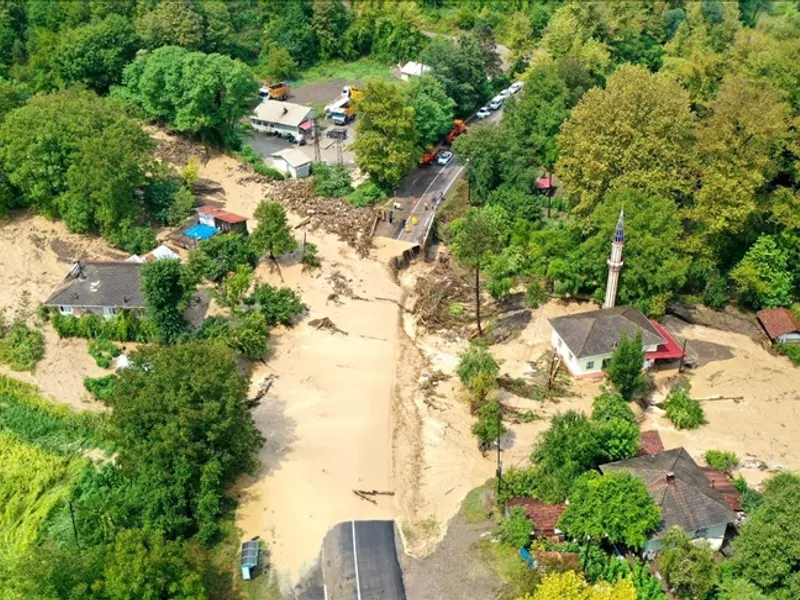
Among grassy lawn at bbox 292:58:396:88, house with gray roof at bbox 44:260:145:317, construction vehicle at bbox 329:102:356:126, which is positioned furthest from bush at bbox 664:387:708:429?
grassy lawn at bbox 292:58:396:88

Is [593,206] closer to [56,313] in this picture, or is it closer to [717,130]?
[717,130]

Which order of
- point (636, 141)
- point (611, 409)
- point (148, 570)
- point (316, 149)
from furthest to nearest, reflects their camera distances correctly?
1. point (316, 149)
2. point (636, 141)
3. point (611, 409)
4. point (148, 570)

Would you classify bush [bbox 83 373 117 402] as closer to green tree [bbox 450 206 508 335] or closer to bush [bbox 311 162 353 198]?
green tree [bbox 450 206 508 335]

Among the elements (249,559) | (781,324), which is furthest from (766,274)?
(249,559)

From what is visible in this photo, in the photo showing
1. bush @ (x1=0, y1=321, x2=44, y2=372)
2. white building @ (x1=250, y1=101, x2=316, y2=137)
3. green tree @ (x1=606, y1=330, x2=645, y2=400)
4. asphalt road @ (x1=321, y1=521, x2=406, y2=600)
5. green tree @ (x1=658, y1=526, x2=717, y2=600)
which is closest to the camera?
green tree @ (x1=658, y1=526, x2=717, y2=600)

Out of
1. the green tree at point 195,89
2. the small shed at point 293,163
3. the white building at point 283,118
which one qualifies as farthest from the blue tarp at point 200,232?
the white building at point 283,118

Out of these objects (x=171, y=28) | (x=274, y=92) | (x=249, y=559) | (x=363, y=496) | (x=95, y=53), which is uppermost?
(x=171, y=28)

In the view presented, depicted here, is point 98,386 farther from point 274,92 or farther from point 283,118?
point 274,92

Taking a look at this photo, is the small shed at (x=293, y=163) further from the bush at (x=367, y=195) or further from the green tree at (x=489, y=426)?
the green tree at (x=489, y=426)
